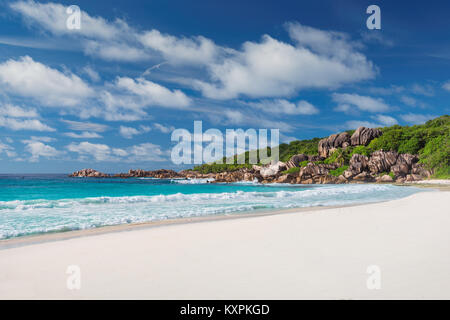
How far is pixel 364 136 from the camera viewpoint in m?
74.4

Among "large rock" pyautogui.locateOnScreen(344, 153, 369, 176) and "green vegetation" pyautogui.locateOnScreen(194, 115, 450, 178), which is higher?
"green vegetation" pyautogui.locateOnScreen(194, 115, 450, 178)

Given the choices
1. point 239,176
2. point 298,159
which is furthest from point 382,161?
point 239,176

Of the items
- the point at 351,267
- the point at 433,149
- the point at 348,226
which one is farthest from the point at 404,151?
the point at 351,267

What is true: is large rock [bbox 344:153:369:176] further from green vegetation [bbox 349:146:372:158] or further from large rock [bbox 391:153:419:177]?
large rock [bbox 391:153:419:177]

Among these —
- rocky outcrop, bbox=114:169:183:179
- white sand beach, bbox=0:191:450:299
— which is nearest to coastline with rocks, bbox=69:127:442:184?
white sand beach, bbox=0:191:450:299

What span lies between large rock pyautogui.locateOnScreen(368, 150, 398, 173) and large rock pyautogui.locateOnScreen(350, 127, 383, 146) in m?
13.7

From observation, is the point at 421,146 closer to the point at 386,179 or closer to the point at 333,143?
the point at 386,179

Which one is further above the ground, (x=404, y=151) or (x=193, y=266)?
(x=404, y=151)

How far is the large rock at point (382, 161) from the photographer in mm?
59031

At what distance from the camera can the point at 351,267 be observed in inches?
169

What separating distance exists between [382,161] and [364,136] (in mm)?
16590

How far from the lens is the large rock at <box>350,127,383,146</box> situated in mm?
74062

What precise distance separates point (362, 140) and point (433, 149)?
19189 millimetres
